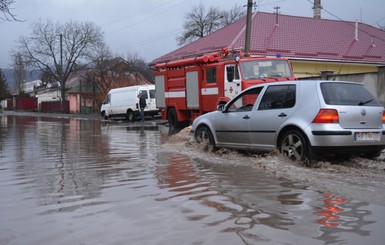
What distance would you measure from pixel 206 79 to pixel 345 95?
8.33 m

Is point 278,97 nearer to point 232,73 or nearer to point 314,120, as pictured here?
point 314,120

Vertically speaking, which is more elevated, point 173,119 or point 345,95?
point 345,95

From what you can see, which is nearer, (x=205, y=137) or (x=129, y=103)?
(x=205, y=137)

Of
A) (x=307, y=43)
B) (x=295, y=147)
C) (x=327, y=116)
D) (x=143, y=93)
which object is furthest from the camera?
(x=307, y=43)

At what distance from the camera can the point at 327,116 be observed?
7.34 m

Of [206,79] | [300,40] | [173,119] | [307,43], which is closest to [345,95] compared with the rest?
[206,79]

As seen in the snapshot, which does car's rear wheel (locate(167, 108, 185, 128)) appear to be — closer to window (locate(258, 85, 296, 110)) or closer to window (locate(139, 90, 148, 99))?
window (locate(258, 85, 296, 110))

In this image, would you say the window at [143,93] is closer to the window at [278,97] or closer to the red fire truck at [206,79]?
the red fire truck at [206,79]

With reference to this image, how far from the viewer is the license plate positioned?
7430mm

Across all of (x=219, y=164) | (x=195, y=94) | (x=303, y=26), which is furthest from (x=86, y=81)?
(x=219, y=164)

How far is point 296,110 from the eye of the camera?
7805mm

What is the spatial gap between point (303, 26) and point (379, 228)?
1152 inches

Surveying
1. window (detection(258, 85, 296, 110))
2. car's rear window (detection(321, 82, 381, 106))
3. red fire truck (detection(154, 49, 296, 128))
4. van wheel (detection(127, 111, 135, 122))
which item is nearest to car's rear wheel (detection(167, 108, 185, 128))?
red fire truck (detection(154, 49, 296, 128))

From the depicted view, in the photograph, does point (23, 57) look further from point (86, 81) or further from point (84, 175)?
point (84, 175)
